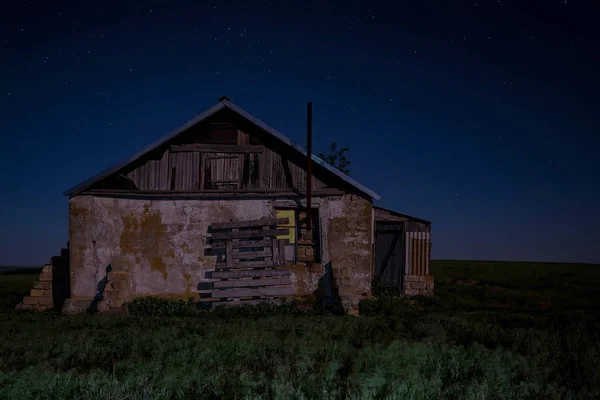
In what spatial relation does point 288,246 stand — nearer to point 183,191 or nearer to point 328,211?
point 328,211

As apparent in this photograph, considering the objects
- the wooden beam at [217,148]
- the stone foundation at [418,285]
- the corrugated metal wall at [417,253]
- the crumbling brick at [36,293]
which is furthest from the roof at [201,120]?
the stone foundation at [418,285]

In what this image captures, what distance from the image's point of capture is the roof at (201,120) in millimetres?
12211


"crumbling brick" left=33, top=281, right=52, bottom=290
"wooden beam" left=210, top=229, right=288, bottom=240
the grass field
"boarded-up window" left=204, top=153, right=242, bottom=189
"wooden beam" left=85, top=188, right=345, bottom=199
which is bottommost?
"crumbling brick" left=33, top=281, right=52, bottom=290

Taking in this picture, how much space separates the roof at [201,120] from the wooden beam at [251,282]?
3.77 meters

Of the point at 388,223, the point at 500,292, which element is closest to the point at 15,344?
the point at 388,223

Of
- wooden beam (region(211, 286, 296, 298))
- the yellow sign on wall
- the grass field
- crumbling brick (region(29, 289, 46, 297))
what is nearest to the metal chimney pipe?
the yellow sign on wall

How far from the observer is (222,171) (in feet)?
42.5

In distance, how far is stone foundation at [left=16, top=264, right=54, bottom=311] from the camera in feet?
40.8

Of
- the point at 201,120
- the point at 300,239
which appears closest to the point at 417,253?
the point at 300,239

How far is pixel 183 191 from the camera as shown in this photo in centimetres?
1257

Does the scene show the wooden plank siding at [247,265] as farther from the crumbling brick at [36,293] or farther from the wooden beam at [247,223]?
the crumbling brick at [36,293]

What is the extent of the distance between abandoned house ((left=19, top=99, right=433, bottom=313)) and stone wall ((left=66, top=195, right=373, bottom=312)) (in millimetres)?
32

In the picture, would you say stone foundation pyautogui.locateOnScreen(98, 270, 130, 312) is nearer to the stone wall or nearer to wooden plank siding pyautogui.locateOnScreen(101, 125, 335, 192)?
the stone wall

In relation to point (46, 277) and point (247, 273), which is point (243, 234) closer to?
point (247, 273)
